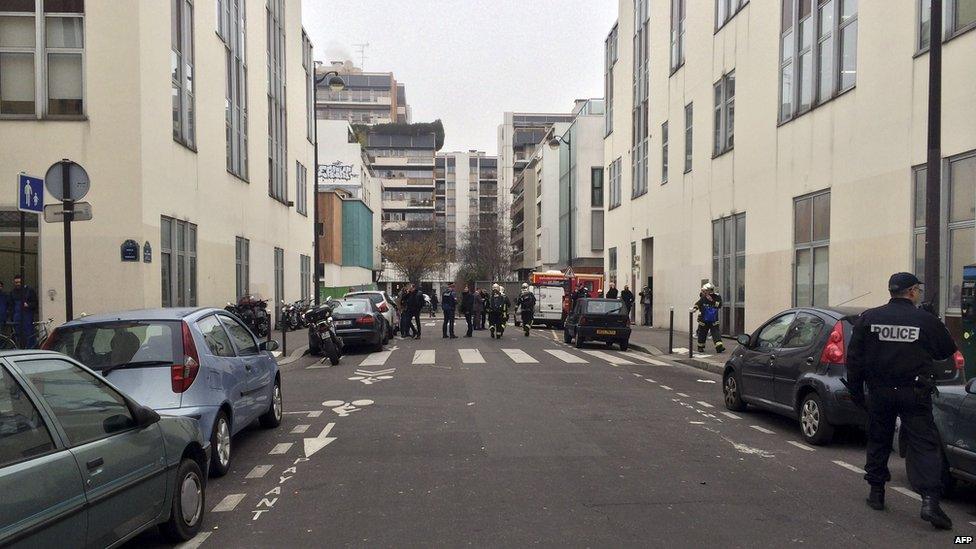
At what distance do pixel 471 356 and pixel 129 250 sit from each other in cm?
781

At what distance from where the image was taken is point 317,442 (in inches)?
316

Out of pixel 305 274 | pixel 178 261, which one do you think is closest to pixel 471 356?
pixel 178 261

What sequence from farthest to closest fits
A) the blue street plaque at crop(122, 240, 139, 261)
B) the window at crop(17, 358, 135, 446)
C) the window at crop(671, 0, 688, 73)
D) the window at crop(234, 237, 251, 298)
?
1. the window at crop(671, 0, 688, 73)
2. the window at crop(234, 237, 251, 298)
3. the blue street plaque at crop(122, 240, 139, 261)
4. the window at crop(17, 358, 135, 446)

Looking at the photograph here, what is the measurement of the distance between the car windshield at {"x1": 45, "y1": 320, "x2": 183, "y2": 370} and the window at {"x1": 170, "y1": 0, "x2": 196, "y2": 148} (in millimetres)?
13068

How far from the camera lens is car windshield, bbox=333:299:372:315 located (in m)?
19.1

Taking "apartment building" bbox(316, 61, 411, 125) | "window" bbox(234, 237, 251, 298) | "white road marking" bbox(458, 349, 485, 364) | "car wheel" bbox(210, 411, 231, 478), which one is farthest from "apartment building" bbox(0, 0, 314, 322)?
"apartment building" bbox(316, 61, 411, 125)

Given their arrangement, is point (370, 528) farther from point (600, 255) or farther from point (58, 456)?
point (600, 255)

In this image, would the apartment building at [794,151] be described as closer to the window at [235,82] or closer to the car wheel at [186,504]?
the car wheel at [186,504]

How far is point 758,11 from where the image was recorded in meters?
20.9

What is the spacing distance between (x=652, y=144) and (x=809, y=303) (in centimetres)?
1528

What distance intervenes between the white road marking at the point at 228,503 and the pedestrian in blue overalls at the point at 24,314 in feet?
36.5

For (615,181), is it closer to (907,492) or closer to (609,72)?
(609,72)

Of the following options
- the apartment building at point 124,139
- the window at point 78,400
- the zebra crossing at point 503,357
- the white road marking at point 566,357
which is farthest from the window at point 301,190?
the window at point 78,400

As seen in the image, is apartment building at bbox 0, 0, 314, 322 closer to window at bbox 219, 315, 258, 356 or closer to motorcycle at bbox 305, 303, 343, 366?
motorcycle at bbox 305, 303, 343, 366
